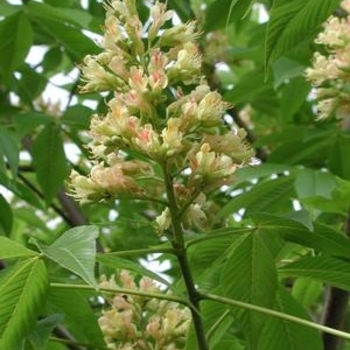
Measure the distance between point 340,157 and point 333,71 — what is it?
58 centimetres

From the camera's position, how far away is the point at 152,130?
1.90m

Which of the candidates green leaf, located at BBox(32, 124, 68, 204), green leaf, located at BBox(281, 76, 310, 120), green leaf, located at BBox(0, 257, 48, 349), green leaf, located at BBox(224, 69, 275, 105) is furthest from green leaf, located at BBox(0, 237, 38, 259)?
green leaf, located at BBox(281, 76, 310, 120)

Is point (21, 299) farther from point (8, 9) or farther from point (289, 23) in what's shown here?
point (8, 9)

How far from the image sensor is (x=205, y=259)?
2141 mm

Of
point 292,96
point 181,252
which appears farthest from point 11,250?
point 292,96

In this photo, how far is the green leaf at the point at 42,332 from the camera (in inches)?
74.6

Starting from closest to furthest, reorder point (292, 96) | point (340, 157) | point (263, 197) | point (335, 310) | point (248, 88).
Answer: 1. point (335, 310)
2. point (263, 197)
3. point (340, 157)
4. point (248, 88)
5. point (292, 96)

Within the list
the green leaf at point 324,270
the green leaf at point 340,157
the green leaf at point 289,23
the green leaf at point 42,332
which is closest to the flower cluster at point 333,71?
the green leaf at point 340,157

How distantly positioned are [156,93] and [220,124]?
0.15 m

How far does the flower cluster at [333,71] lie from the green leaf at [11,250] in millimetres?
1272

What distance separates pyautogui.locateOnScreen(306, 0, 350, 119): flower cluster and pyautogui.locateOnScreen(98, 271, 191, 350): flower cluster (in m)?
0.79

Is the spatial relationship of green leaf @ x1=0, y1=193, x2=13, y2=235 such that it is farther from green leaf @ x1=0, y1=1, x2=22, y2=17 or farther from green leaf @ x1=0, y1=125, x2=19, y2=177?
green leaf @ x1=0, y1=1, x2=22, y2=17

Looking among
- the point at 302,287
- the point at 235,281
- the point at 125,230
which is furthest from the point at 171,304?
the point at 125,230

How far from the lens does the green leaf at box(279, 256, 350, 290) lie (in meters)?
2.00
